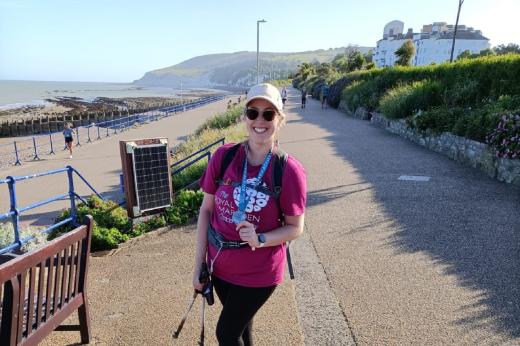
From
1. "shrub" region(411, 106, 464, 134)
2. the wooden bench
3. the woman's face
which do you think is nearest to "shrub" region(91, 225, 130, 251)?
the wooden bench

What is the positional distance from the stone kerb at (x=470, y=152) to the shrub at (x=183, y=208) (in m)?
5.87

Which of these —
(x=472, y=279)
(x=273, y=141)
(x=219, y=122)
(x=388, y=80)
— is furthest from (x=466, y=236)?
(x=219, y=122)

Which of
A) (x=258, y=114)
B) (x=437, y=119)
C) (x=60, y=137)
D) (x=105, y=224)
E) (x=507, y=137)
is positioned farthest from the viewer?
(x=60, y=137)

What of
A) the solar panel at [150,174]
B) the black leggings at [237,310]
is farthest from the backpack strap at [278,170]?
the solar panel at [150,174]

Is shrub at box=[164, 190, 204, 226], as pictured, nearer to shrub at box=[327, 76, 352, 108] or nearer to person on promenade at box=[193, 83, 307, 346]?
person on promenade at box=[193, 83, 307, 346]

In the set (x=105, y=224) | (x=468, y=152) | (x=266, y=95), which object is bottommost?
(x=105, y=224)

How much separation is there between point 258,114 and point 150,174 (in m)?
4.16

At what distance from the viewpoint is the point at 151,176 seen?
6.02 metres

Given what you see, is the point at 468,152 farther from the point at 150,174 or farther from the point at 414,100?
the point at 150,174

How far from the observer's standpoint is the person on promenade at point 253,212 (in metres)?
2.13

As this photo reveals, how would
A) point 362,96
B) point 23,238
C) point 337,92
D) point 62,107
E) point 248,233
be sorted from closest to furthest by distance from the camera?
point 248,233 → point 23,238 → point 362,96 → point 337,92 → point 62,107

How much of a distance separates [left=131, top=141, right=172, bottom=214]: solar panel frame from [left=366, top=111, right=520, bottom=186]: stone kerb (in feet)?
20.8

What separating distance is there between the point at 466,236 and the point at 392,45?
363ft

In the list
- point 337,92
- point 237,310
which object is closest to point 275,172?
point 237,310
